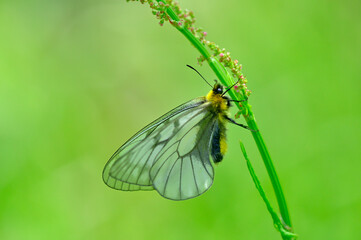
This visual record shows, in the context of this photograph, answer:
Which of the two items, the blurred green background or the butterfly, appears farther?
the blurred green background

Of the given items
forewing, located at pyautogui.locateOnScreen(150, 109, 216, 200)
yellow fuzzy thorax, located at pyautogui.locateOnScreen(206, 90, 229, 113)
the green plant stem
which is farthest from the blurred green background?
the green plant stem

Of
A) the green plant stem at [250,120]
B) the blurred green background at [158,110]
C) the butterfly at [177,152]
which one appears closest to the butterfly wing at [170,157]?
the butterfly at [177,152]

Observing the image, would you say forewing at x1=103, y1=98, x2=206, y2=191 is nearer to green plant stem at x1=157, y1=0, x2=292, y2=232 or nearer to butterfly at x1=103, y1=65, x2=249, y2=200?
butterfly at x1=103, y1=65, x2=249, y2=200

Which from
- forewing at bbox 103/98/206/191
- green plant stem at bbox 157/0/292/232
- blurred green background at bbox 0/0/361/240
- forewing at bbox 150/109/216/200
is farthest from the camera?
blurred green background at bbox 0/0/361/240

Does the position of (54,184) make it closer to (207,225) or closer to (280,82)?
(207,225)

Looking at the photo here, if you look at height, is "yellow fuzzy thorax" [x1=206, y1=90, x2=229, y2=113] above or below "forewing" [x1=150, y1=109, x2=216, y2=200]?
above
